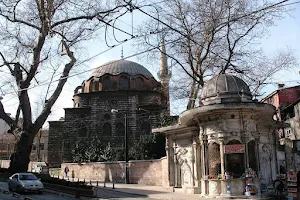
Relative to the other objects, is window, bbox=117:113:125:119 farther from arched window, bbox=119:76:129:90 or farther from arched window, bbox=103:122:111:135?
arched window, bbox=119:76:129:90

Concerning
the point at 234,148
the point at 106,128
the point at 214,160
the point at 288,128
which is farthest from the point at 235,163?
the point at 106,128

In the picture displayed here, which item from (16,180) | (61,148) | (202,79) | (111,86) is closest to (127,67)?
(111,86)

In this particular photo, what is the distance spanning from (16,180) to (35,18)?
10182 millimetres

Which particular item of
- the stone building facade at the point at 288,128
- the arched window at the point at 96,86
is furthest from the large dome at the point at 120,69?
the stone building facade at the point at 288,128

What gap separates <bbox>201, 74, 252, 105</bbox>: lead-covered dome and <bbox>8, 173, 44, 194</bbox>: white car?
372 inches

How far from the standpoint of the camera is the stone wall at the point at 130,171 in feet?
80.0

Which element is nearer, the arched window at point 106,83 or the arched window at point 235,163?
the arched window at point 235,163

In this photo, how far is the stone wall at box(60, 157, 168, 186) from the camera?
24375 millimetres

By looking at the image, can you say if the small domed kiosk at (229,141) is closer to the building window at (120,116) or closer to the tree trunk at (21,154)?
the tree trunk at (21,154)

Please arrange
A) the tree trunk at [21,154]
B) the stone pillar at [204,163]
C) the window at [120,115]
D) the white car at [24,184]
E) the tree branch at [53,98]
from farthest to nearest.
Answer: the window at [120,115] → the tree branch at [53,98] → the tree trunk at [21,154] → the white car at [24,184] → the stone pillar at [204,163]

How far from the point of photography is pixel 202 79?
81.0 feet

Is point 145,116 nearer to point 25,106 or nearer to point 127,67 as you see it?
point 127,67

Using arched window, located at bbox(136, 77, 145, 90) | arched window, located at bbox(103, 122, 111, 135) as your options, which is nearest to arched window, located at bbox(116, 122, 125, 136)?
arched window, located at bbox(103, 122, 111, 135)

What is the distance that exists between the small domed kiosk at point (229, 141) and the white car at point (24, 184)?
7.63 meters
